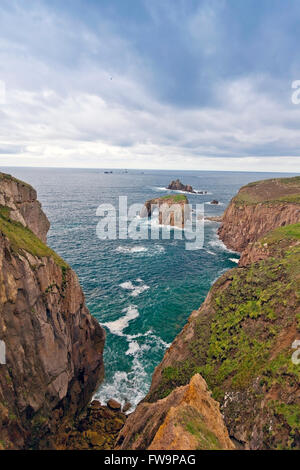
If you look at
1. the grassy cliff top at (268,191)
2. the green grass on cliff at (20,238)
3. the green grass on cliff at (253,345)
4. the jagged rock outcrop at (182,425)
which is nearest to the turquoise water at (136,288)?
the green grass on cliff at (253,345)

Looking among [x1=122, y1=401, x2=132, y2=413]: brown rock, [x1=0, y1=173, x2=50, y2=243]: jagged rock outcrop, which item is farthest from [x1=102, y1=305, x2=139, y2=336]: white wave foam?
[x1=0, y1=173, x2=50, y2=243]: jagged rock outcrop

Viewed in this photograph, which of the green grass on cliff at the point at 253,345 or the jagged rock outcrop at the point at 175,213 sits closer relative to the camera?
→ the green grass on cliff at the point at 253,345

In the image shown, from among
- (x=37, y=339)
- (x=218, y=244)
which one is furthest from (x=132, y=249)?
(x=37, y=339)

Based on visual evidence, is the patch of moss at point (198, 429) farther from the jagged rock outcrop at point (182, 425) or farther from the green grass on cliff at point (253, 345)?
the green grass on cliff at point (253, 345)

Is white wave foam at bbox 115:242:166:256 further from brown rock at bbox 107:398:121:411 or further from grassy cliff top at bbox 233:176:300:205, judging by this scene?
brown rock at bbox 107:398:121:411

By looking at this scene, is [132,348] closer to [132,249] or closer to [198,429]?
[198,429]

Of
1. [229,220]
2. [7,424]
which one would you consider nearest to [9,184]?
[7,424]
